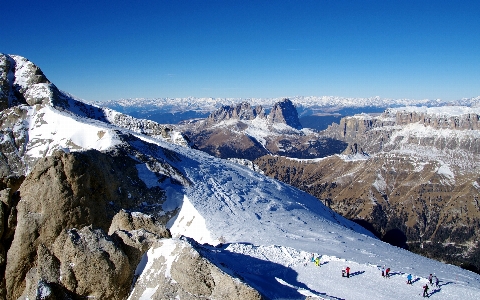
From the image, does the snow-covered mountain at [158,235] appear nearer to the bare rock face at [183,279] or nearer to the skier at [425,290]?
the bare rock face at [183,279]

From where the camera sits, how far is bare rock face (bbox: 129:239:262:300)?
20.2 metres

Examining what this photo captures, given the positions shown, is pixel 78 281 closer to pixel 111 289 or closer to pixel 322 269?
pixel 111 289

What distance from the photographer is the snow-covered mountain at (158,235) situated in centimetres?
2214

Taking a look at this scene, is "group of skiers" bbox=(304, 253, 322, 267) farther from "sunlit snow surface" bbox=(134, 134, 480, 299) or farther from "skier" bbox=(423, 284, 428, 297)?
"skier" bbox=(423, 284, 428, 297)

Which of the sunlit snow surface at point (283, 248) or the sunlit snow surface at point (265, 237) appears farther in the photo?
the sunlit snow surface at point (265, 237)

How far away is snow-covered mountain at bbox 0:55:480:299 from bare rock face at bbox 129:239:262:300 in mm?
78

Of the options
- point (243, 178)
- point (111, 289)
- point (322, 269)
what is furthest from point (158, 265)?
point (243, 178)

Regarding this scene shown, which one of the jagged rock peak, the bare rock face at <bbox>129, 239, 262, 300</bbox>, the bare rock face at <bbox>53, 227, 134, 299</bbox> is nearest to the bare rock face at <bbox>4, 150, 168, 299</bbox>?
the bare rock face at <bbox>53, 227, 134, 299</bbox>

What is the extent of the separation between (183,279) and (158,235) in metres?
6.57

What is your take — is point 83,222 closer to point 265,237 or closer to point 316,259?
point 265,237

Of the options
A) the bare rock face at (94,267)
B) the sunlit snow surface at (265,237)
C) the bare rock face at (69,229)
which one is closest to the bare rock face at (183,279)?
the sunlit snow surface at (265,237)

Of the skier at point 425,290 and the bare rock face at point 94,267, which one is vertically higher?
the bare rock face at point 94,267

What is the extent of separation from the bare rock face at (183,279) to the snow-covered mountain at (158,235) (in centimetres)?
8

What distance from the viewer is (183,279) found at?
21.2 metres
